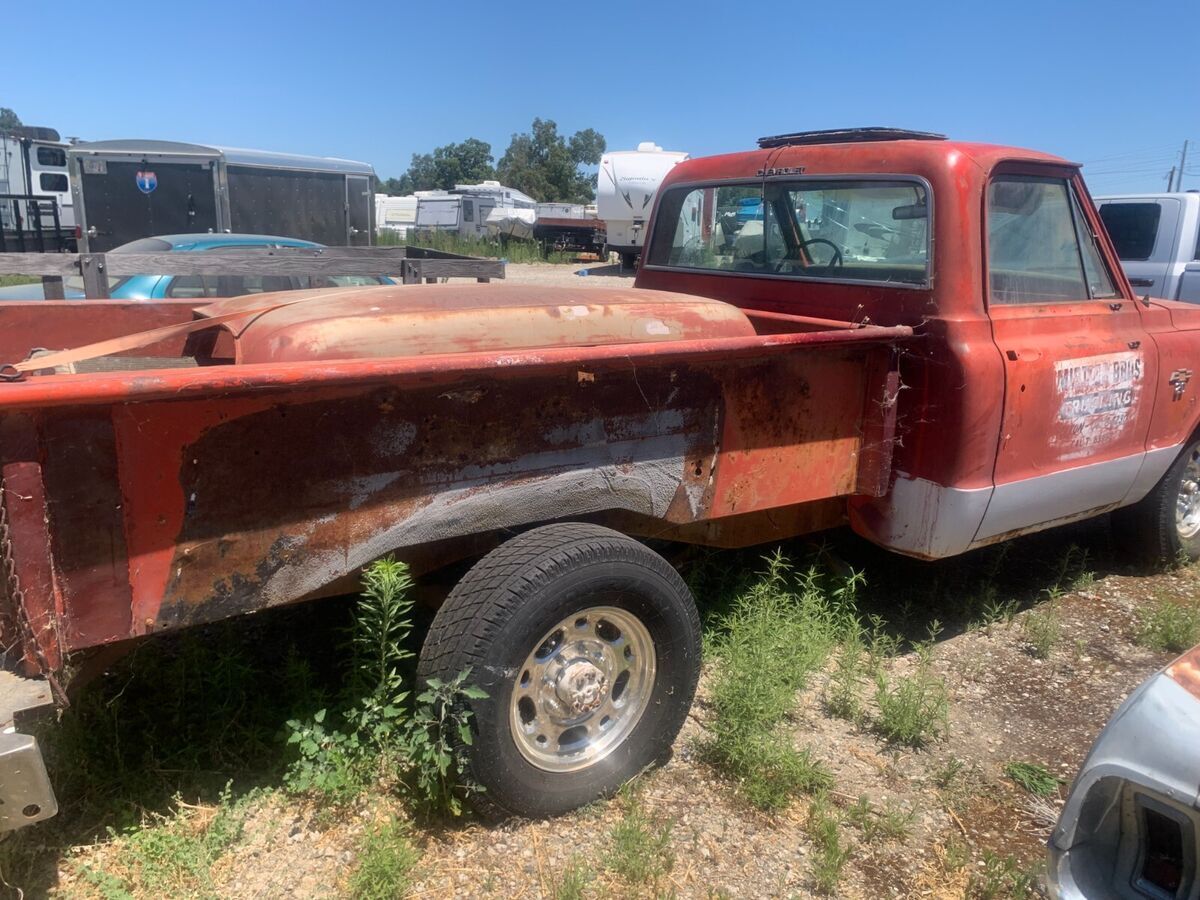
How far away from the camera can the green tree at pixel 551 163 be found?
6425 centimetres

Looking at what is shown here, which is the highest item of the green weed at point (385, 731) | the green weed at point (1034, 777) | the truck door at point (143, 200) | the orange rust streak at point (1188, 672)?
the truck door at point (143, 200)

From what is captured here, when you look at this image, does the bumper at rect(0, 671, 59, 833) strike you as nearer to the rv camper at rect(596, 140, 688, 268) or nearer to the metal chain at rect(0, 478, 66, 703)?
Answer: the metal chain at rect(0, 478, 66, 703)

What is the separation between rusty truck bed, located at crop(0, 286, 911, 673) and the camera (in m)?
1.99

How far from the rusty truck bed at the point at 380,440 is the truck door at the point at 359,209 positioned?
10609 millimetres

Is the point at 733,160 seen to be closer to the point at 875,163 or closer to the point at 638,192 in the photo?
the point at 875,163

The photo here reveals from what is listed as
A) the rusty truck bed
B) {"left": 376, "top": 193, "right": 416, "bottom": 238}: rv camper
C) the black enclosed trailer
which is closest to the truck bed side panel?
the rusty truck bed

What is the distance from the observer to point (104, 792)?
263cm

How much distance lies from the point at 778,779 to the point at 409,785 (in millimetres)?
1139

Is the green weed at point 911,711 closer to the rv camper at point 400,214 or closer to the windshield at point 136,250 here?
the windshield at point 136,250

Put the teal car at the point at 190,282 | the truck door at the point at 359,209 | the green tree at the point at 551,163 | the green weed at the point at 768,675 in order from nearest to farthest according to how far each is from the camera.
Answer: the green weed at the point at 768,675 < the teal car at the point at 190,282 < the truck door at the point at 359,209 < the green tree at the point at 551,163

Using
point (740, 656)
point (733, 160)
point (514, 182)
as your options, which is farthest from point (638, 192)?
point (514, 182)

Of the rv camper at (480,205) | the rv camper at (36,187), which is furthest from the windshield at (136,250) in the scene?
the rv camper at (480,205)

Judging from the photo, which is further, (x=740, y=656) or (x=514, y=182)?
(x=514, y=182)

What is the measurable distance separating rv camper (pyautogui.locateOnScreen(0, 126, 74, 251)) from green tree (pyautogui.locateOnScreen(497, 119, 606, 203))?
4501 cm
